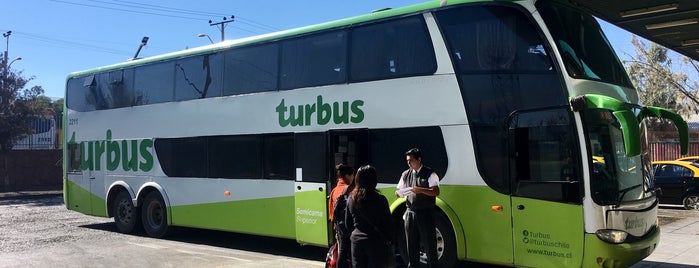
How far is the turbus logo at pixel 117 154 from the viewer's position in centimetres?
1170

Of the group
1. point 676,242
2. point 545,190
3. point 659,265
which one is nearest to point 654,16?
point 545,190

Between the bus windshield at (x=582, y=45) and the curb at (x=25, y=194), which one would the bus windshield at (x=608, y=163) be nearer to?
the bus windshield at (x=582, y=45)

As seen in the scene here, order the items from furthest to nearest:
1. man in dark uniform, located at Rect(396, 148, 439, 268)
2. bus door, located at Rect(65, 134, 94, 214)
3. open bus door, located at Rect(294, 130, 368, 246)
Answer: bus door, located at Rect(65, 134, 94, 214) → open bus door, located at Rect(294, 130, 368, 246) → man in dark uniform, located at Rect(396, 148, 439, 268)

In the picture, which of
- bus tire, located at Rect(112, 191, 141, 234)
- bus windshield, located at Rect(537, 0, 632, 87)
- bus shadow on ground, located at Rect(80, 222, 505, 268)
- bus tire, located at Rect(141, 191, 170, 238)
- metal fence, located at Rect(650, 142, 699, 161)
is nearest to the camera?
bus windshield, located at Rect(537, 0, 632, 87)

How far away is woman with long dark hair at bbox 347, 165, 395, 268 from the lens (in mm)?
5180

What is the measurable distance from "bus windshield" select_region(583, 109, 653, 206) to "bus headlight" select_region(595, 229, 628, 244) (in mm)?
309

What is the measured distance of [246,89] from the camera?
9773 millimetres

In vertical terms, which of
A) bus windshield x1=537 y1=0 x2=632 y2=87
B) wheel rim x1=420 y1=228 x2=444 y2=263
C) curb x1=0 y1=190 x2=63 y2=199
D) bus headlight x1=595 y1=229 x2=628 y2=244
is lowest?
curb x1=0 y1=190 x2=63 y2=199

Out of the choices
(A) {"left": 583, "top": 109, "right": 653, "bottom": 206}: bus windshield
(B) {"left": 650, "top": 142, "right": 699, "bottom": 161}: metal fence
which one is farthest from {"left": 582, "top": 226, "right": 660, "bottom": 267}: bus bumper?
(B) {"left": 650, "top": 142, "right": 699, "bottom": 161}: metal fence

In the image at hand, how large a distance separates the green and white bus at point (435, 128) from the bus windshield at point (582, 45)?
29mm

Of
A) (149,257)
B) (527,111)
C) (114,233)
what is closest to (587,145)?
Answer: (527,111)

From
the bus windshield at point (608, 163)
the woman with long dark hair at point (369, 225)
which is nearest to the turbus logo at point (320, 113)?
the woman with long dark hair at point (369, 225)

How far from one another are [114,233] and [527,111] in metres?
9.89

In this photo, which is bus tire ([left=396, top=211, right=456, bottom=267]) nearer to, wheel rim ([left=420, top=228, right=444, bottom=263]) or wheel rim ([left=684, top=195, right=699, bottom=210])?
wheel rim ([left=420, top=228, right=444, bottom=263])
